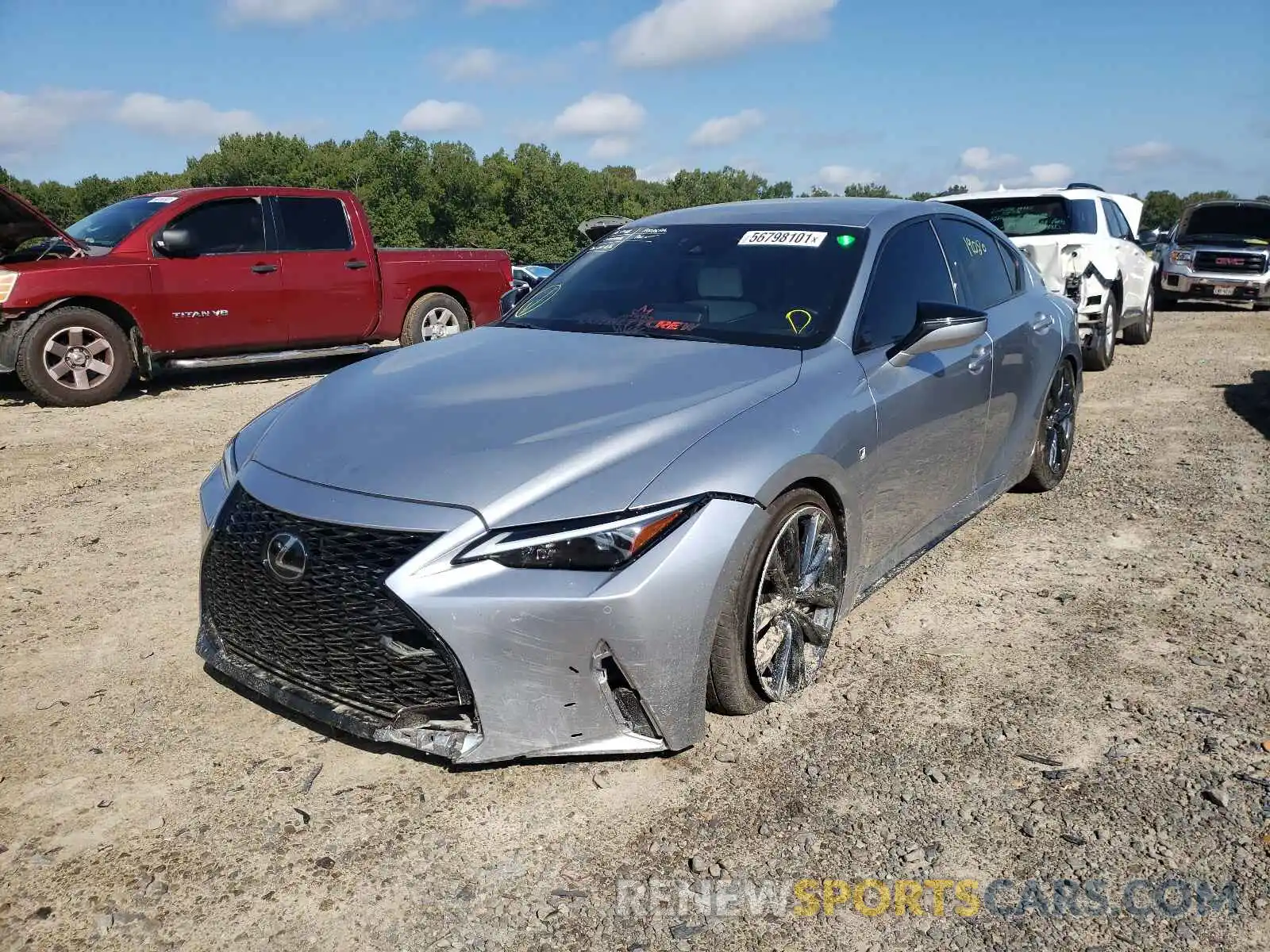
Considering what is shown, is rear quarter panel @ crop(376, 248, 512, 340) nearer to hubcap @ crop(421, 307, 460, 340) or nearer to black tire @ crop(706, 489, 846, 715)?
hubcap @ crop(421, 307, 460, 340)

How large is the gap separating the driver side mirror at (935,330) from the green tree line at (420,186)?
3047 inches

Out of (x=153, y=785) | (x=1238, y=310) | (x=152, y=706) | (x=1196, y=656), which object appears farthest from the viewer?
(x=1238, y=310)

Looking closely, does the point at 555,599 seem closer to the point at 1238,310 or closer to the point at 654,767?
the point at 654,767

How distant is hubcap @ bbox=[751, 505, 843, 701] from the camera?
126 inches

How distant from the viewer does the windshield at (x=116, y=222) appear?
9.30 meters

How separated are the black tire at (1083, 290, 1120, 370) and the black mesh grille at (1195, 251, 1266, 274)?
6980mm

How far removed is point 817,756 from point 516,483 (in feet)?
4.06

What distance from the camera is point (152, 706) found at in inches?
137

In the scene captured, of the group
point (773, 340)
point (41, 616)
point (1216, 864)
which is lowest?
point (1216, 864)

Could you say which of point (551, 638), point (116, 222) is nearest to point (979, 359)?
point (551, 638)

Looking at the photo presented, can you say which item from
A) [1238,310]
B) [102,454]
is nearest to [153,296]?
[102,454]

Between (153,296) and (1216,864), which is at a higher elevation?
(153,296)

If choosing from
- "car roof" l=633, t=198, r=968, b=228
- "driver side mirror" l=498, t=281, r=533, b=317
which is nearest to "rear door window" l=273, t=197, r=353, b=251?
"driver side mirror" l=498, t=281, r=533, b=317

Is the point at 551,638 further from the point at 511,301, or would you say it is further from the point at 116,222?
the point at 116,222
